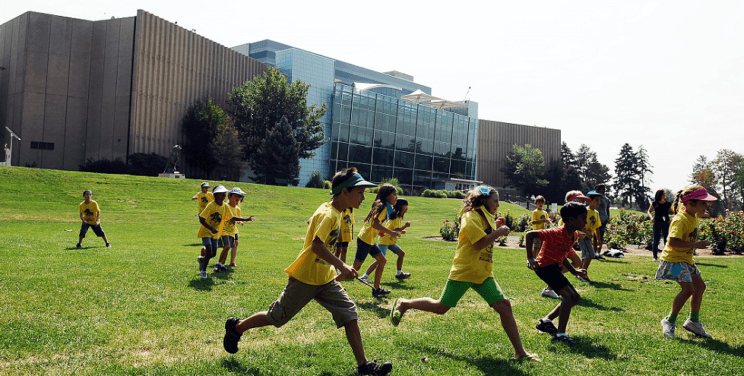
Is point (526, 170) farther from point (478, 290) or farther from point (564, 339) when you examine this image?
point (478, 290)

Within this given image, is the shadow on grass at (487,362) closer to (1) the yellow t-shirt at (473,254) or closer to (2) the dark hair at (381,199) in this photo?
(1) the yellow t-shirt at (473,254)

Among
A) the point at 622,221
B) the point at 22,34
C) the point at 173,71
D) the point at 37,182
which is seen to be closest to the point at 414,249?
the point at 622,221

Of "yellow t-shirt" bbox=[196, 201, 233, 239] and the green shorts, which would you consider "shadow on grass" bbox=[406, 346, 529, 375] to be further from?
"yellow t-shirt" bbox=[196, 201, 233, 239]

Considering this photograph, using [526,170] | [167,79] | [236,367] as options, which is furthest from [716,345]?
[526,170]

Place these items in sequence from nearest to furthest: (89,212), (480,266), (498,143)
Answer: (480,266), (89,212), (498,143)

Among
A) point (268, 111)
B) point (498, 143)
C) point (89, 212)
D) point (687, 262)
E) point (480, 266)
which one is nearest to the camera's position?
point (480, 266)

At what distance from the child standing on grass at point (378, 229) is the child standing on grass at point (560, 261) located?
2509 millimetres

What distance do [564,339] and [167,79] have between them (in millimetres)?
46384

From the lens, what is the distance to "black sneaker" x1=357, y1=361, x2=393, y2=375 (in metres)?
4.07

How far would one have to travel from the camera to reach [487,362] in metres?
4.59

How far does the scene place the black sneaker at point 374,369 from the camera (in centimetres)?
407

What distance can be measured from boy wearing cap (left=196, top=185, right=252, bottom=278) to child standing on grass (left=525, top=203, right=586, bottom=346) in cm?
543

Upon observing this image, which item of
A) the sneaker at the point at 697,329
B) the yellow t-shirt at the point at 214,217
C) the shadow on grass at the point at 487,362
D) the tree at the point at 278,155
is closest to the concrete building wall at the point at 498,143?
the tree at the point at 278,155

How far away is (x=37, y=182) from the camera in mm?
26703
